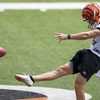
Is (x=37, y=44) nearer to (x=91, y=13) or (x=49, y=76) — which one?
(x=49, y=76)

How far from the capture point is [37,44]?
14.8 meters

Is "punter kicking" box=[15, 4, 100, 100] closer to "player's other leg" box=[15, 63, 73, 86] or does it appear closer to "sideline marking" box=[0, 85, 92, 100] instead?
"player's other leg" box=[15, 63, 73, 86]

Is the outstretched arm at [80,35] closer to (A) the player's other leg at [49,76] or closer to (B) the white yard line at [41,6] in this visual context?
(A) the player's other leg at [49,76]

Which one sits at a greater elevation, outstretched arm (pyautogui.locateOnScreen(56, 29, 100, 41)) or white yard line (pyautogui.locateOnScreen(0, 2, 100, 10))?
outstretched arm (pyautogui.locateOnScreen(56, 29, 100, 41))

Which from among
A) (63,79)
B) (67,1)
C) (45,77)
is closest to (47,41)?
(63,79)

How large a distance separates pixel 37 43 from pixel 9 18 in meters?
4.23

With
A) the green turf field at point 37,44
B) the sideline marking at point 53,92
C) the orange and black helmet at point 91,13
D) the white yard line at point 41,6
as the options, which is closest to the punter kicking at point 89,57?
the orange and black helmet at point 91,13

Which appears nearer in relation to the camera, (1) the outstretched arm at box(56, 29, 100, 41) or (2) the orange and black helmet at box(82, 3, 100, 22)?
(1) the outstretched arm at box(56, 29, 100, 41)

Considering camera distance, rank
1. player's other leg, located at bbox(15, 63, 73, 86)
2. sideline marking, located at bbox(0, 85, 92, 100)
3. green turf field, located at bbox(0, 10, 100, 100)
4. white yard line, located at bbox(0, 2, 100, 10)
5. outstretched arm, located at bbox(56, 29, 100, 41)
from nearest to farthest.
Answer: outstretched arm, located at bbox(56, 29, 100, 41) → player's other leg, located at bbox(15, 63, 73, 86) → sideline marking, located at bbox(0, 85, 92, 100) → green turf field, located at bbox(0, 10, 100, 100) → white yard line, located at bbox(0, 2, 100, 10)

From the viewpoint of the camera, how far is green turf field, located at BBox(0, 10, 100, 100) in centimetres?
1148

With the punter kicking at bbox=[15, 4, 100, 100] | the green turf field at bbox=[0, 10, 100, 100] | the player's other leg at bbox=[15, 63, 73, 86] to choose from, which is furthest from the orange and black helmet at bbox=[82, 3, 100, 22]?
the green turf field at bbox=[0, 10, 100, 100]

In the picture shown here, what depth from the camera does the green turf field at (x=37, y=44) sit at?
1148cm

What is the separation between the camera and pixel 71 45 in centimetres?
1462

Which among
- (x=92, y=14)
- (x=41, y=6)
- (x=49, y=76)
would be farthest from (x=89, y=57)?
(x=41, y=6)
